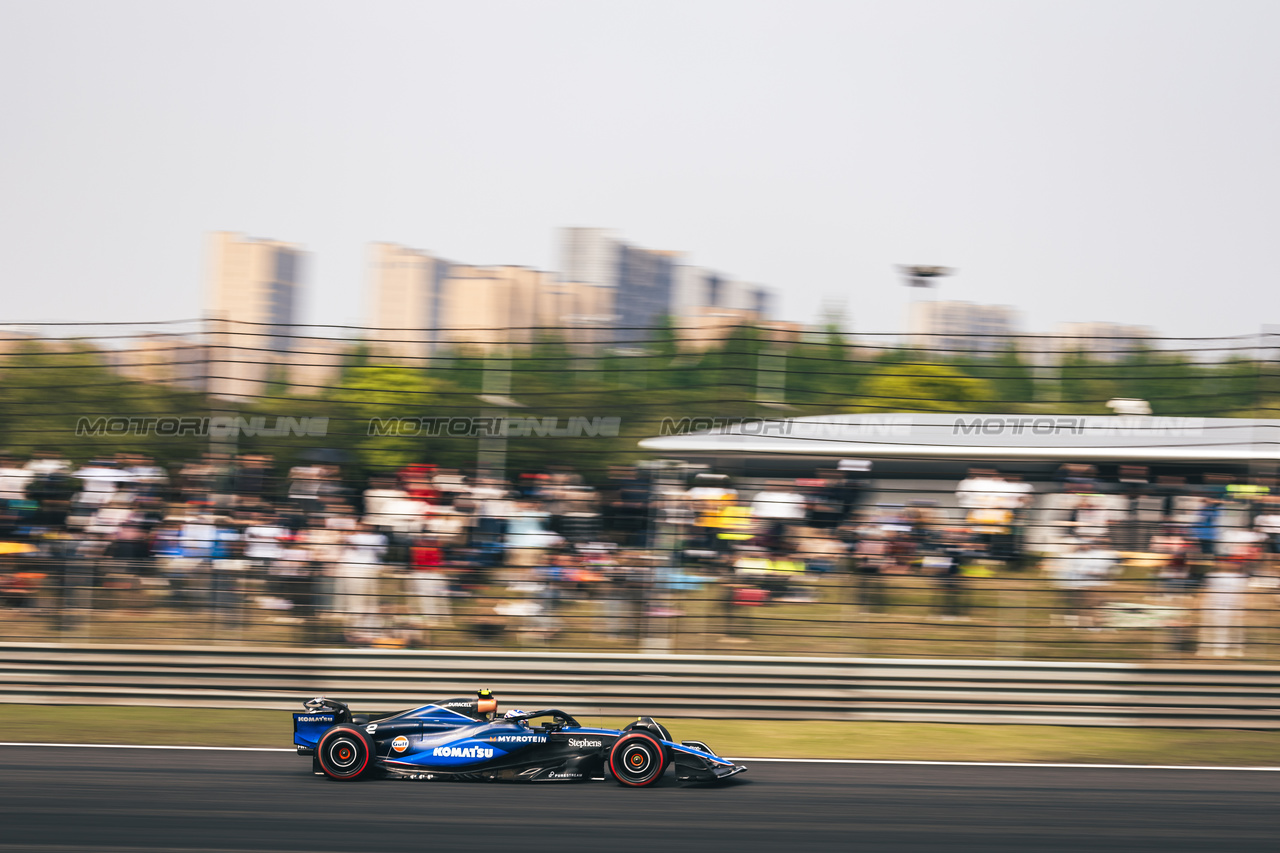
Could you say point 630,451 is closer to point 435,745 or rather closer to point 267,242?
point 435,745

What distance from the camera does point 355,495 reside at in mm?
10539

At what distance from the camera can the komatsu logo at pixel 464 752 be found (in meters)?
7.16

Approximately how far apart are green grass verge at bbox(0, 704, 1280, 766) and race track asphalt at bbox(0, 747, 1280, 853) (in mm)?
636

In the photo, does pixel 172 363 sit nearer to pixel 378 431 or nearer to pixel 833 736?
pixel 378 431

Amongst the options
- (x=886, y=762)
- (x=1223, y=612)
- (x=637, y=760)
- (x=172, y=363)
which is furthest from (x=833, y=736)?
(x=172, y=363)

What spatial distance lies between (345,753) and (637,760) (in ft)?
5.49

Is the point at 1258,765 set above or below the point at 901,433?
below

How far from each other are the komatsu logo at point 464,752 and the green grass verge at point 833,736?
78.4 inches

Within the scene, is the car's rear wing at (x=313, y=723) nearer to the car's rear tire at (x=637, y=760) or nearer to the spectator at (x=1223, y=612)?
the car's rear tire at (x=637, y=760)

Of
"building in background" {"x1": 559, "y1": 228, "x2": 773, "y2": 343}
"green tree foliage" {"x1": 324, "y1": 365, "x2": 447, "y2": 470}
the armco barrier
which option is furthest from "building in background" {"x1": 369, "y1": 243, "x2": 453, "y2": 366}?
the armco barrier

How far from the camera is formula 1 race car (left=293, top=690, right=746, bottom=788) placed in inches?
278

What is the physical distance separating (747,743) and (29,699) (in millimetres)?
5635

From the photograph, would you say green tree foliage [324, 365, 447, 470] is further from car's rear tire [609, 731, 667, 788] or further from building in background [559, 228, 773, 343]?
building in background [559, 228, 773, 343]


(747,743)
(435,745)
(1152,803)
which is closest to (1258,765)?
(1152,803)
